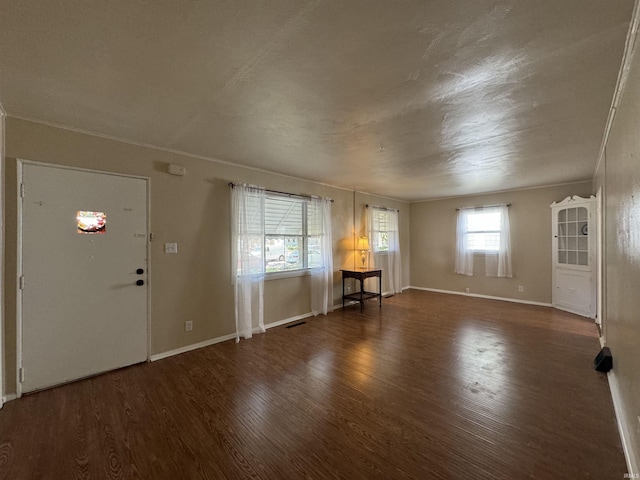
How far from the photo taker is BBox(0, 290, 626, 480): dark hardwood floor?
158cm

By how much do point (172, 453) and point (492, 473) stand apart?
6.35 feet

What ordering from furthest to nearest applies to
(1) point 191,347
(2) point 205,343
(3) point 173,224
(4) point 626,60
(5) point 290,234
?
1. (5) point 290,234
2. (2) point 205,343
3. (1) point 191,347
4. (3) point 173,224
5. (4) point 626,60

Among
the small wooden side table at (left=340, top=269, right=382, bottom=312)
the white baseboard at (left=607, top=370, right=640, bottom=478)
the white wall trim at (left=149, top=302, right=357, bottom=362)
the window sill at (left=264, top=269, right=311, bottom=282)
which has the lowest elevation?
the white wall trim at (left=149, top=302, right=357, bottom=362)

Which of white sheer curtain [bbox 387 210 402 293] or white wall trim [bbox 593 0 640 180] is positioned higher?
white wall trim [bbox 593 0 640 180]

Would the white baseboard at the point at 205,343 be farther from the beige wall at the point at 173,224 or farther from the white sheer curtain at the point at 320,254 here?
the white sheer curtain at the point at 320,254

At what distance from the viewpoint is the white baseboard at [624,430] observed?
141cm

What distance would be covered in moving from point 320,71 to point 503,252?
579cm

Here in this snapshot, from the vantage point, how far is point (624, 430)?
1.71 meters

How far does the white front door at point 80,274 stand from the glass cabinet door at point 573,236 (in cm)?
676

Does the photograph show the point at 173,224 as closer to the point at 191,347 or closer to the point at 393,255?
the point at 191,347

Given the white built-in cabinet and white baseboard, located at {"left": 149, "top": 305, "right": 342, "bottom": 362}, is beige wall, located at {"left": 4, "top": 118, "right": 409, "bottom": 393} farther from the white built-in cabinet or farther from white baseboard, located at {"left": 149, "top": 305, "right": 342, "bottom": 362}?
the white built-in cabinet

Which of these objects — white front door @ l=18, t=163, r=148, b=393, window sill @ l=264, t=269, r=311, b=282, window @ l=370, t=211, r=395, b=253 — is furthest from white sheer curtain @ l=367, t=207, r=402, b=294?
white front door @ l=18, t=163, r=148, b=393

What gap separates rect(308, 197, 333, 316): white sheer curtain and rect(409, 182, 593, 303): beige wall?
11.2 ft

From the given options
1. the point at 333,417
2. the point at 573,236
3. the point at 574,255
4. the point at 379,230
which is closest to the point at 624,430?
the point at 333,417
